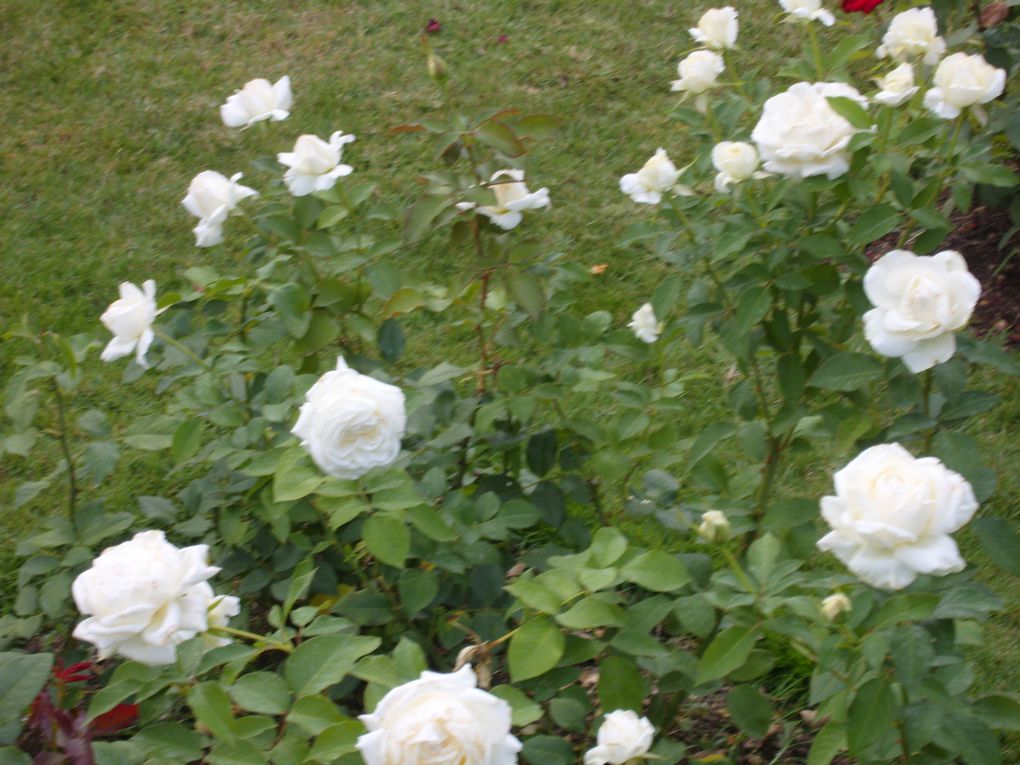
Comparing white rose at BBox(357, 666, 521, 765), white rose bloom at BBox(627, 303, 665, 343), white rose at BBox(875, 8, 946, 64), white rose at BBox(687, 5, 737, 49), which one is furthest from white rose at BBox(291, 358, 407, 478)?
white rose at BBox(875, 8, 946, 64)

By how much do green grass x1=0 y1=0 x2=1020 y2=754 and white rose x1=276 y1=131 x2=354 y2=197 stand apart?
135cm

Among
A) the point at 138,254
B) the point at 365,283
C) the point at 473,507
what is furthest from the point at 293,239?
the point at 138,254

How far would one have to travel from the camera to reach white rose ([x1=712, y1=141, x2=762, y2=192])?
1.90 metres

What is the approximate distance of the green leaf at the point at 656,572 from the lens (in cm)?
158

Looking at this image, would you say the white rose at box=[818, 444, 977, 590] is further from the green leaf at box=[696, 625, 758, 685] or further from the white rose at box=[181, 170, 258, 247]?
the white rose at box=[181, 170, 258, 247]

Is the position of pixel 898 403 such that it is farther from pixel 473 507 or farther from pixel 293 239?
pixel 293 239

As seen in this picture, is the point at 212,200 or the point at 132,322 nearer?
the point at 132,322

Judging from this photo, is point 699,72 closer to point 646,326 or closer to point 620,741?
point 646,326

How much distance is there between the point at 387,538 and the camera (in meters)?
1.62

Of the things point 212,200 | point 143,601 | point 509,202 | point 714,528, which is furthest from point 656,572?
point 212,200

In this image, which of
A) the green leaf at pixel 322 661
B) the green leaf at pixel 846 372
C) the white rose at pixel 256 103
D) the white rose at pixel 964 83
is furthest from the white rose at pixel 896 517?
the white rose at pixel 256 103

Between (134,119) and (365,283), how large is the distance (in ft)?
8.82

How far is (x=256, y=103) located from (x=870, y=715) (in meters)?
1.59

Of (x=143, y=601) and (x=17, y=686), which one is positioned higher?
(x=143, y=601)
